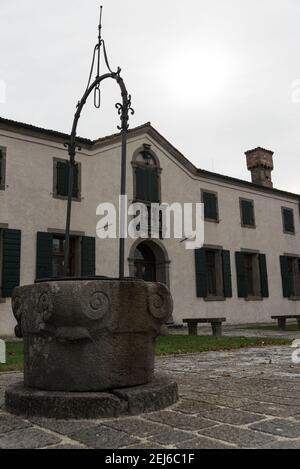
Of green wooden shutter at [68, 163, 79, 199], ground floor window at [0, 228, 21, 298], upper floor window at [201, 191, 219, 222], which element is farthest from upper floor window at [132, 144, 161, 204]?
ground floor window at [0, 228, 21, 298]

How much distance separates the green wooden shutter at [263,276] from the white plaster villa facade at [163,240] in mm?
44

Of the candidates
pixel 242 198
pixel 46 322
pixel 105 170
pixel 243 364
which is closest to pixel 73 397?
pixel 46 322

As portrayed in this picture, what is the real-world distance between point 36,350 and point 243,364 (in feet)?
11.1

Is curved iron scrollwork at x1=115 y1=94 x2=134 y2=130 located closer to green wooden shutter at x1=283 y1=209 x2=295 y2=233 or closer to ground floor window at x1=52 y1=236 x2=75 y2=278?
ground floor window at x1=52 y1=236 x2=75 y2=278

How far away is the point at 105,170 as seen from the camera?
1461 centimetres

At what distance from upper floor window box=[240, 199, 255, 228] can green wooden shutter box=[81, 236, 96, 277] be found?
7.64 meters

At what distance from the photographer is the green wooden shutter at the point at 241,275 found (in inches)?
685

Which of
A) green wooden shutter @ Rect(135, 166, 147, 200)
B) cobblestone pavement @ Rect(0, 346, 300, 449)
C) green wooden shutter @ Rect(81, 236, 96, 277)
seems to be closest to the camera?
cobblestone pavement @ Rect(0, 346, 300, 449)

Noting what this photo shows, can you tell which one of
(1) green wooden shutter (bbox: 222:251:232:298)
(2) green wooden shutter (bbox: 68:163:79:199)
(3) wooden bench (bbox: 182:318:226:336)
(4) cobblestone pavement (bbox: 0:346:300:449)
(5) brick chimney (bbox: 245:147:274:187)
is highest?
(5) brick chimney (bbox: 245:147:274:187)

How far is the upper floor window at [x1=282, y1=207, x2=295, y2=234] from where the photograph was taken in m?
20.7

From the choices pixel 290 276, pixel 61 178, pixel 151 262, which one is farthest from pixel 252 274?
pixel 61 178

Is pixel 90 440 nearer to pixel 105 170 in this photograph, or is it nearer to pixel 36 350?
pixel 36 350

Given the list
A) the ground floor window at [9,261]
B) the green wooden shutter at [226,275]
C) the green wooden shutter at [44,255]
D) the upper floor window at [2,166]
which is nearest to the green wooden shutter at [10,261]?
the ground floor window at [9,261]

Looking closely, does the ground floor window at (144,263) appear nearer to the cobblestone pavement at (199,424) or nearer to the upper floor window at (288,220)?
the upper floor window at (288,220)
